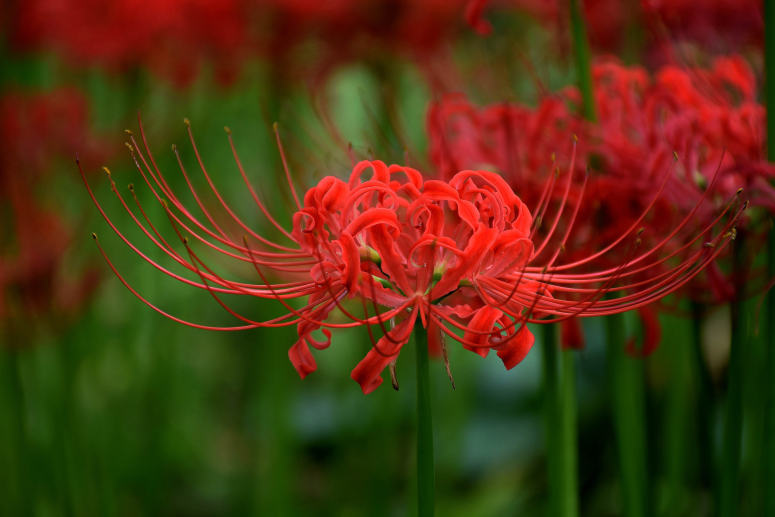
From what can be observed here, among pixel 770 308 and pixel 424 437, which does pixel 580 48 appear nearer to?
pixel 770 308

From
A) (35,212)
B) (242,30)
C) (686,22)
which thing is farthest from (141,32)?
(686,22)

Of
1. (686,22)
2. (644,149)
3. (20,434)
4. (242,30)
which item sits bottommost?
(20,434)

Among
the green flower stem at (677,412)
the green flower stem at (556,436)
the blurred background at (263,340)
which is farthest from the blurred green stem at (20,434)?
the green flower stem at (677,412)

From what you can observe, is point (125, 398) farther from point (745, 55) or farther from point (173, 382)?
point (745, 55)

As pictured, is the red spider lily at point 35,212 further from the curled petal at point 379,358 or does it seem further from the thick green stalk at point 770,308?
A: the thick green stalk at point 770,308

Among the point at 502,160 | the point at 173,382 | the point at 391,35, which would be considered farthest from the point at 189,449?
the point at 502,160

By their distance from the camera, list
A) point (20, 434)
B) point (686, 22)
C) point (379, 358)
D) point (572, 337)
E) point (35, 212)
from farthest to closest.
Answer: point (35, 212) → point (686, 22) → point (20, 434) → point (572, 337) → point (379, 358)

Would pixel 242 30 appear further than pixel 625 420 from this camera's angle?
A: Yes
